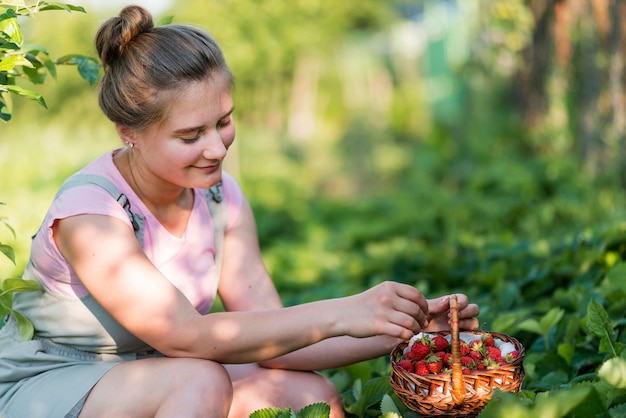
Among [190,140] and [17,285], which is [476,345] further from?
[17,285]

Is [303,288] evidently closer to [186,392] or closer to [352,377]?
[352,377]

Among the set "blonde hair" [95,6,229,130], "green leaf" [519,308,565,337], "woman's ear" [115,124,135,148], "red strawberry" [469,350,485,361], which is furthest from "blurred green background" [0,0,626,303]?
"red strawberry" [469,350,485,361]

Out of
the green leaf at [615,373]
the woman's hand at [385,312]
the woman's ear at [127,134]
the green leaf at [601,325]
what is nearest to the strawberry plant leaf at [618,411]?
the green leaf at [615,373]

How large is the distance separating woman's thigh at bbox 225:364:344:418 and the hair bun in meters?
0.94

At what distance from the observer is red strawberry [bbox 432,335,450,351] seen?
1.89 meters

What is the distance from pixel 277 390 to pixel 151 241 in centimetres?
53

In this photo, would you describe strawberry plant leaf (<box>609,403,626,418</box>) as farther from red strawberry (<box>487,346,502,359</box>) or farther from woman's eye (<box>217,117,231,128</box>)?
woman's eye (<box>217,117,231,128</box>)

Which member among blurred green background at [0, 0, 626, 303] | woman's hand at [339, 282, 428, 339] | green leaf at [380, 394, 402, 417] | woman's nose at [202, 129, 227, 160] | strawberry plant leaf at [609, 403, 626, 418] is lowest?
blurred green background at [0, 0, 626, 303]

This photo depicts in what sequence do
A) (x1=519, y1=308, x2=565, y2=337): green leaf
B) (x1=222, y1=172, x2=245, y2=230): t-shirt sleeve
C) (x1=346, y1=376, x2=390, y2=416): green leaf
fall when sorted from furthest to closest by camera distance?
(x1=519, y1=308, x2=565, y2=337): green leaf
(x1=222, y1=172, x2=245, y2=230): t-shirt sleeve
(x1=346, y1=376, x2=390, y2=416): green leaf

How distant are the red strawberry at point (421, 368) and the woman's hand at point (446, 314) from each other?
0.22 metres

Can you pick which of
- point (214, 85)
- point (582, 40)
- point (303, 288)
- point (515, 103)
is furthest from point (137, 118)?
point (515, 103)

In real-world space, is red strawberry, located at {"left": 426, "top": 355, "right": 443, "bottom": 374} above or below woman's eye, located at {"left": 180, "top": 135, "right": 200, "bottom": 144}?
below

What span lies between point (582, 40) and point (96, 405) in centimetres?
499

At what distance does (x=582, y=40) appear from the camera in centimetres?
593
